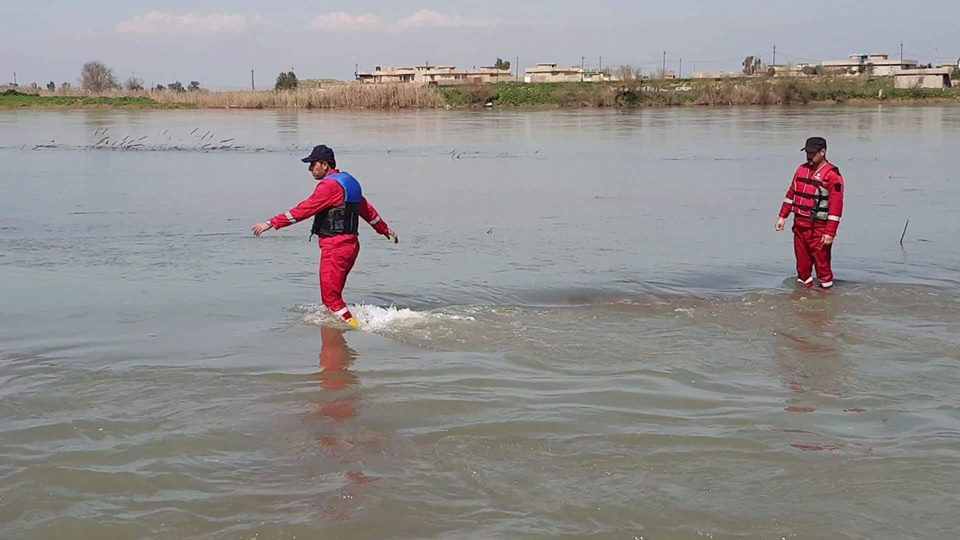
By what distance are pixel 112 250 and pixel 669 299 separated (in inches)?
289

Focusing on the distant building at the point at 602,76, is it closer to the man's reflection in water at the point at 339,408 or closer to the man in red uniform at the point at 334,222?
the man in red uniform at the point at 334,222

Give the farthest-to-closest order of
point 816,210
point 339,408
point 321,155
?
point 816,210
point 321,155
point 339,408

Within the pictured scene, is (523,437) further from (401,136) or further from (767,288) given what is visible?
(401,136)

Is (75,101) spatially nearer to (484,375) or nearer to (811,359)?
(484,375)

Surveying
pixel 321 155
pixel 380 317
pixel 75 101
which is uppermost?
pixel 75 101

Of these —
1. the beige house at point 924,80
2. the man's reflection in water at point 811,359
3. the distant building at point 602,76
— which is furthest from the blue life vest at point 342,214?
the beige house at point 924,80

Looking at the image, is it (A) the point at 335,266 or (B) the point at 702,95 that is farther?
(B) the point at 702,95

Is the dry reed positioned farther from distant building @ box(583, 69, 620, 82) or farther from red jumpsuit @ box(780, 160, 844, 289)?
red jumpsuit @ box(780, 160, 844, 289)

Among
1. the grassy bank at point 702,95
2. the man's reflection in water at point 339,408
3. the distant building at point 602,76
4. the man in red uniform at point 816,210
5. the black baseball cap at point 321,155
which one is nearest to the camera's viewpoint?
the man's reflection in water at point 339,408

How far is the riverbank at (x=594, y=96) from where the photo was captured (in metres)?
59.9

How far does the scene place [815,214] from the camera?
10367 mm

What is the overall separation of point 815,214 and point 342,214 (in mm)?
5128

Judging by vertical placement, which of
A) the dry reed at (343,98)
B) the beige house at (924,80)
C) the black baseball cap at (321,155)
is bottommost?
the black baseball cap at (321,155)

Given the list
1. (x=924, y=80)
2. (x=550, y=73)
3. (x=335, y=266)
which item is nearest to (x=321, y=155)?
(x=335, y=266)
